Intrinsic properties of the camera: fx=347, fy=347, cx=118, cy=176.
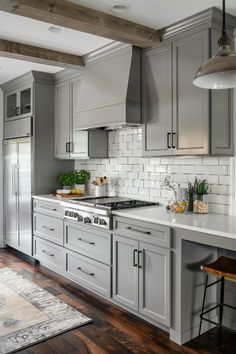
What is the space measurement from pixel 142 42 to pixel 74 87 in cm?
165

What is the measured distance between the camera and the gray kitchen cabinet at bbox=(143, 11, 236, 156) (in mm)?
2990

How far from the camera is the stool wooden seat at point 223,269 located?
260cm

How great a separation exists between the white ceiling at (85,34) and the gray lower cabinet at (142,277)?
6.56ft

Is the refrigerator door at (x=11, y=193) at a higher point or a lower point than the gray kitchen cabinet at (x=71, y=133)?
lower

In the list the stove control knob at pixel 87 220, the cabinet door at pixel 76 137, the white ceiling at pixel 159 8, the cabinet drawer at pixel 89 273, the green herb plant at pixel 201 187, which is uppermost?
the white ceiling at pixel 159 8

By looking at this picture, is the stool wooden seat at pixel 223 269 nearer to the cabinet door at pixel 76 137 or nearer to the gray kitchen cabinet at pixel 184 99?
the gray kitchen cabinet at pixel 184 99

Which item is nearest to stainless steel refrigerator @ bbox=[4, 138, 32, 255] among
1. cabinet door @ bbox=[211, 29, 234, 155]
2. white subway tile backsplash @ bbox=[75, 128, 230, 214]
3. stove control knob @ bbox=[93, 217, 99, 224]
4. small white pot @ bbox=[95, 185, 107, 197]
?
white subway tile backsplash @ bbox=[75, 128, 230, 214]

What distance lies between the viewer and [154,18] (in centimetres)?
308

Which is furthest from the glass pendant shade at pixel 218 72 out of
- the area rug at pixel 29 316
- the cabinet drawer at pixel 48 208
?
the cabinet drawer at pixel 48 208

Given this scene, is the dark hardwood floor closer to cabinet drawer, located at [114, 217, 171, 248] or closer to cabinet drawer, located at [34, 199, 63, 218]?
cabinet drawer, located at [114, 217, 171, 248]

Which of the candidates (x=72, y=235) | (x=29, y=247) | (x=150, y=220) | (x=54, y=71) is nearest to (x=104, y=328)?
(x=150, y=220)

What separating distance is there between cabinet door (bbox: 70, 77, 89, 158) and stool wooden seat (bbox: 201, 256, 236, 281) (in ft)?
7.71

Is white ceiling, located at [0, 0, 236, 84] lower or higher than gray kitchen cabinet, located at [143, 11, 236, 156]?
higher

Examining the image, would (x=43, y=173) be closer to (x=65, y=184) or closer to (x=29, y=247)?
(x=65, y=184)
